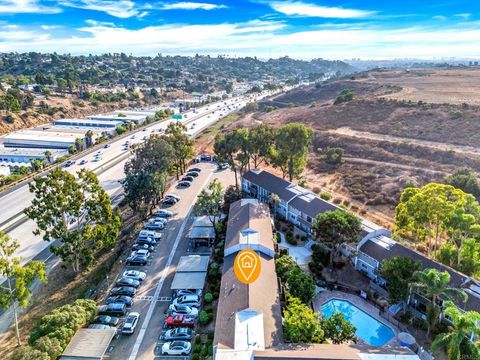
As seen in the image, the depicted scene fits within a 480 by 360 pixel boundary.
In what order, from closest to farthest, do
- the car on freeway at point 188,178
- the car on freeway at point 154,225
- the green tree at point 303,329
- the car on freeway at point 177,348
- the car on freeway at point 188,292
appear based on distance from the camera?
1. the green tree at point 303,329
2. the car on freeway at point 177,348
3. the car on freeway at point 188,292
4. the car on freeway at point 154,225
5. the car on freeway at point 188,178

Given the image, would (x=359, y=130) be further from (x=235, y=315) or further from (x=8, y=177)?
(x=8, y=177)

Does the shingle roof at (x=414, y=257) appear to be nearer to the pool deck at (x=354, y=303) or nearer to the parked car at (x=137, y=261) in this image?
the pool deck at (x=354, y=303)

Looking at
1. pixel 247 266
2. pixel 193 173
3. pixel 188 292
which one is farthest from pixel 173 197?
pixel 247 266

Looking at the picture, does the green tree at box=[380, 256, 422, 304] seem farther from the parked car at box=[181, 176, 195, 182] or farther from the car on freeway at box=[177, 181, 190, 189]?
the parked car at box=[181, 176, 195, 182]

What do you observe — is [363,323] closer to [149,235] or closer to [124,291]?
[124,291]

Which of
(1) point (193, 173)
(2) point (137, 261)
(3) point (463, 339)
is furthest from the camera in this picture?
(1) point (193, 173)

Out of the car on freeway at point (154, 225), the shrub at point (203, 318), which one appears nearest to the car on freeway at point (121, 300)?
the shrub at point (203, 318)
